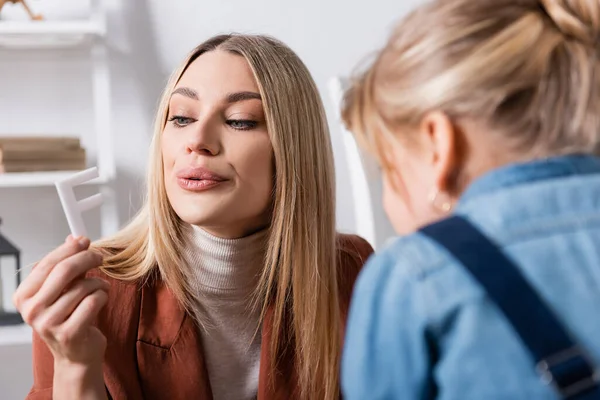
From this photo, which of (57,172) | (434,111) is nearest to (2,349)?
(57,172)

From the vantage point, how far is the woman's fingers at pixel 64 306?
118 centimetres

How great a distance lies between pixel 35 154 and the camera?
2314mm

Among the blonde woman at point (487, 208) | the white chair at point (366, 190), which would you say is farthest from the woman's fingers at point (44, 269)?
the white chair at point (366, 190)

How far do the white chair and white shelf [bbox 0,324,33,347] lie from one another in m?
0.96

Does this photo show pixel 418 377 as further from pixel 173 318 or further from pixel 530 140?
pixel 173 318

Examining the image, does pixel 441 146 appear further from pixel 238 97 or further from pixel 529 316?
pixel 238 97

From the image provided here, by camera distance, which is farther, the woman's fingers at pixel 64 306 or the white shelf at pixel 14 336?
the white shelf at pixel 14 336

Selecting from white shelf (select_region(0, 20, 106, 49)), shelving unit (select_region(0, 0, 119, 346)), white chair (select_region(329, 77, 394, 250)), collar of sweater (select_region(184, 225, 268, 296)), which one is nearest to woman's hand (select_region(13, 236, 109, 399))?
collar of sweater (select_region(184, 225, 268, 296))

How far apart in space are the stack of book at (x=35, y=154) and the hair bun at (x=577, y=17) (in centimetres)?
174

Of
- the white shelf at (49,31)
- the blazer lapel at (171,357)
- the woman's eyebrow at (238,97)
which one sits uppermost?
the white shelf at (49,31)

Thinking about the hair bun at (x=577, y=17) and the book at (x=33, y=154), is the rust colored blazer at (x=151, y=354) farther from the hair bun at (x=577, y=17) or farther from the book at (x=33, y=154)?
the book at (x=33, y=154)

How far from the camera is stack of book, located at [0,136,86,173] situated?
230 cm

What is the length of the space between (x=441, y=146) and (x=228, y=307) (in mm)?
728

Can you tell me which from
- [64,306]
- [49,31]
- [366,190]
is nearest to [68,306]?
[64,306]
